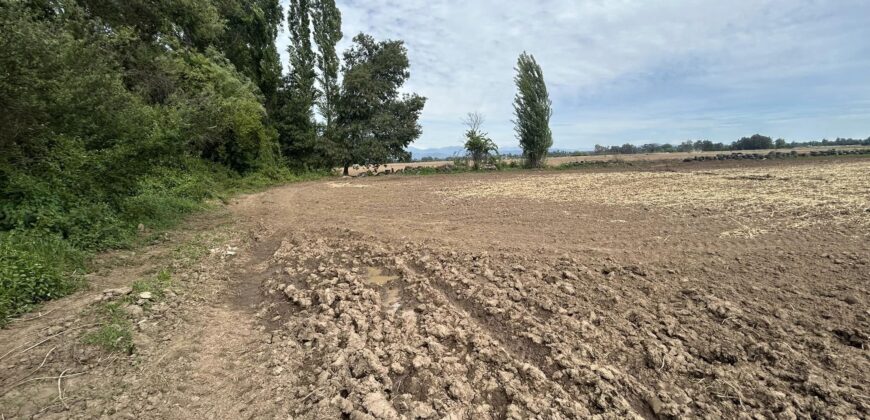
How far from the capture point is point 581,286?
4191 millimetres

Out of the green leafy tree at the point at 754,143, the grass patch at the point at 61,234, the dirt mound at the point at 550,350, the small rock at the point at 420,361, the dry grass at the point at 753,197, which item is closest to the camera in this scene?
the dirt mound at the point at 550,350

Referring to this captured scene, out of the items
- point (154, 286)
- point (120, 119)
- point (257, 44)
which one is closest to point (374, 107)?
→ point (257, 44)

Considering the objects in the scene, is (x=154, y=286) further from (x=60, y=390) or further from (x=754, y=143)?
(x=754, y=143)

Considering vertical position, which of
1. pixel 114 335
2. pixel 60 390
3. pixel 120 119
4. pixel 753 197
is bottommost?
pixel 60 390

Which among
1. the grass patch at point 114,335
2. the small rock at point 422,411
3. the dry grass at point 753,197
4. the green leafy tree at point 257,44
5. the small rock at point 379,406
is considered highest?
the green leafy tree at point 257,44

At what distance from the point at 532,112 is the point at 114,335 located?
2746cm

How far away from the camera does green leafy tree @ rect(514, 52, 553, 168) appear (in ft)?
90.3

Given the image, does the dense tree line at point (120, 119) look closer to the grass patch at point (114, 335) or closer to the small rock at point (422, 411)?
the grass patch at point (114, 335)

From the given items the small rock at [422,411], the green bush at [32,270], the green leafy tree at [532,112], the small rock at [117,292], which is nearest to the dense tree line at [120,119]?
the green bush at [32,270]

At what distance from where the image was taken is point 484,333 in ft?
10.9

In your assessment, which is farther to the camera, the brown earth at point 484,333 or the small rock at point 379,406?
the brown earth at point 484,333

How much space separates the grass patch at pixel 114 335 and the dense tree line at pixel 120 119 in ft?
3.29

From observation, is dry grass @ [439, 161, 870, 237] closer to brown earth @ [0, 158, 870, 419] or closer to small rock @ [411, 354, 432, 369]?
brown earth @ [0, 158, 870, 419]

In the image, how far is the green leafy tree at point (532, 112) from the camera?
1084 inches
